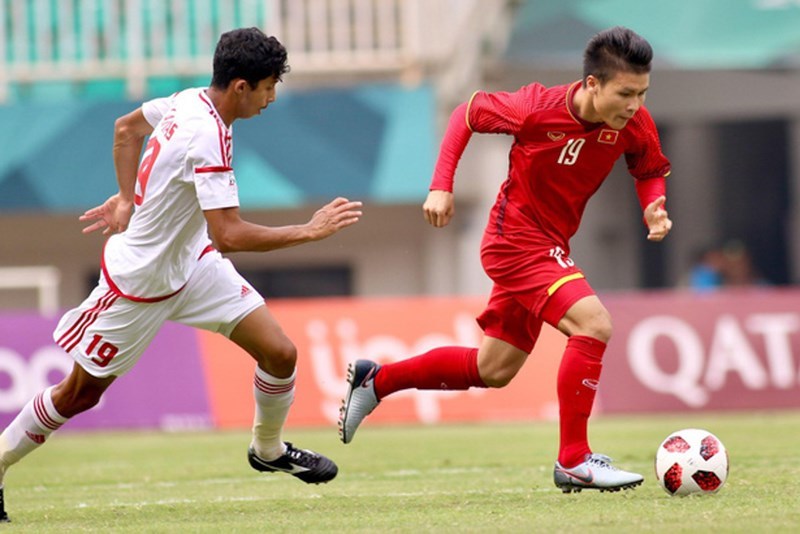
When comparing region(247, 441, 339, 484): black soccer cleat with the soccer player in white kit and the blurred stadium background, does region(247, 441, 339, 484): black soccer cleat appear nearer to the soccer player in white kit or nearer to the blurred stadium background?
the soccer player in white kit

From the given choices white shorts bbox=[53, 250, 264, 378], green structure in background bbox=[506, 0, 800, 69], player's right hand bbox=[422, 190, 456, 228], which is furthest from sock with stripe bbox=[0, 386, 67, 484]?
green structure in background bbox=[506, 0, 800, 69]

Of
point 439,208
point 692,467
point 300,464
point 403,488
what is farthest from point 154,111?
point 692,467

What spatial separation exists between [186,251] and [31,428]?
105cm

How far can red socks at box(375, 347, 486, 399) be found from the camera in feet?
24.7

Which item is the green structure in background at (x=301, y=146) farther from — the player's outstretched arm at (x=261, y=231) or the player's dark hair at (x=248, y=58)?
the player's outstretched arm at (x=261, y=231)

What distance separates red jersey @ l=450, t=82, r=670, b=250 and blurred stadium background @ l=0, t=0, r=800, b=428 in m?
7.26

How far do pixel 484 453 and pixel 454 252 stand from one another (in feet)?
34.2

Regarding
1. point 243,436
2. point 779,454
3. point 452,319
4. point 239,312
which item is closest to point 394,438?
point 243,436

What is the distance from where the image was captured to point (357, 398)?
304 inches

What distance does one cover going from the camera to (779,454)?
9.20 metres

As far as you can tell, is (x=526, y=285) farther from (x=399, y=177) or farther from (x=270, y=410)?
(x=399, y=177)

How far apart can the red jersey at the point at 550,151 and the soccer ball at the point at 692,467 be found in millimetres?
1148

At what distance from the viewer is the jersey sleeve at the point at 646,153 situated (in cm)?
709

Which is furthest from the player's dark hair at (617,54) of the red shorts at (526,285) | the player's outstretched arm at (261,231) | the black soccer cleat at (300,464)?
the black soccer cleat at (300,464)
